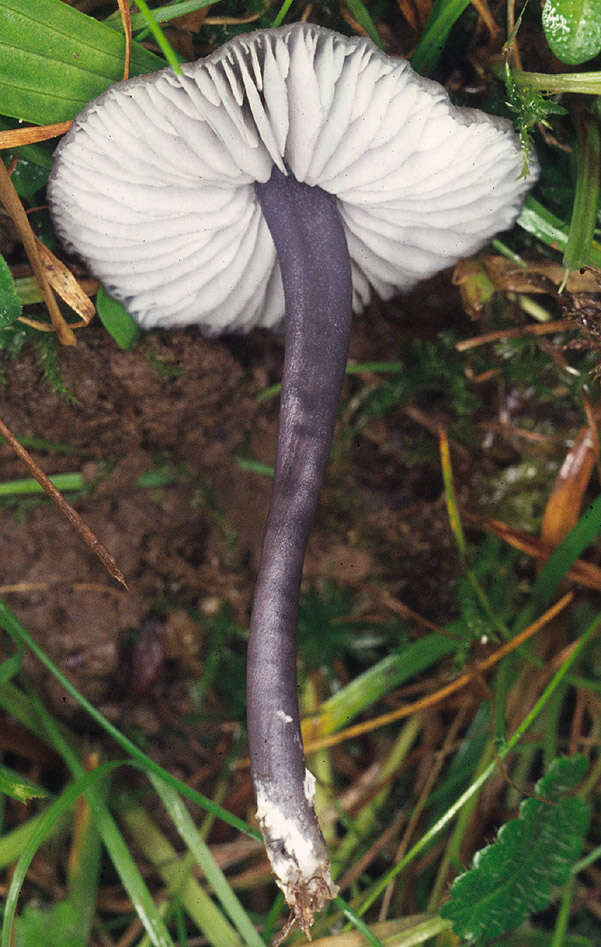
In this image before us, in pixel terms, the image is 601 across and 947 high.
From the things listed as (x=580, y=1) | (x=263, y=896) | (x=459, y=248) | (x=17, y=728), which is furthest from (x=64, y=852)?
(x=580, y=1)

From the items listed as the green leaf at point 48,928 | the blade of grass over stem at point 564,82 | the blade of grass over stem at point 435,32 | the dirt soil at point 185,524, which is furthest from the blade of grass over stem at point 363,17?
the green leaf at point 48,928

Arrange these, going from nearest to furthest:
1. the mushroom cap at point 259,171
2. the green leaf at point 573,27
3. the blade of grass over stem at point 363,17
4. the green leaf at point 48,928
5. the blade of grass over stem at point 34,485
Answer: the mushroom cap at point 259,171
the green leaf at point 573,27
the blade of grass over stem at point 363,17
the green leaf at point 48,928
the blade of grass over stem at point 34,485

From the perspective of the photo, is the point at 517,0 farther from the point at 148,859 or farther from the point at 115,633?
the point at 148,859

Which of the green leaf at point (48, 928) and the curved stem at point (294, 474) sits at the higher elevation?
the curved stem at point (294, 474)

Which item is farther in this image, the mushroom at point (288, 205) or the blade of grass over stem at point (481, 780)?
the blade of grass over stem at point (481, 780)

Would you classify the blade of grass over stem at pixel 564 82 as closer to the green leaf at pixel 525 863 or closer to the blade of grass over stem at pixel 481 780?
the blade of grass over stem at pixel 481 780
